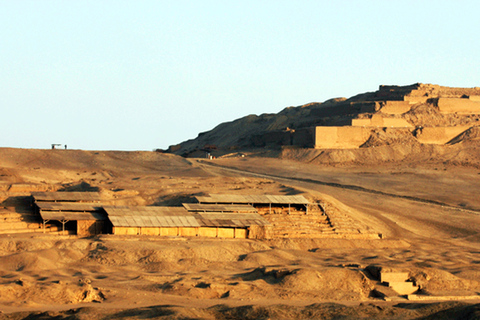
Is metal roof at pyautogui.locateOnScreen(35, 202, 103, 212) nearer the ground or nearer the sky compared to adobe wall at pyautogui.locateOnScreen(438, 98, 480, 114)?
nearer the ground

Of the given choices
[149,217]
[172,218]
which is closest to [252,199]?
[172,218]

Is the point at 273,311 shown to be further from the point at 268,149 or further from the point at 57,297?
the point at 268,149

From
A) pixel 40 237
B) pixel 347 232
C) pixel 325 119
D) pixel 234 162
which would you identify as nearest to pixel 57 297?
pixel 40 237

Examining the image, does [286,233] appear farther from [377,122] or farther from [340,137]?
[377,122]

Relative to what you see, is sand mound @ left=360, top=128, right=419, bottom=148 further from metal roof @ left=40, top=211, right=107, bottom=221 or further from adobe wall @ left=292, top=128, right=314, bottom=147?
metal roof @ left=40, top=211, right=107, bottom=221

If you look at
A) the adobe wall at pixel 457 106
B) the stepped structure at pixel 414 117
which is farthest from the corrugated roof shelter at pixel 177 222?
the adobe wall at pixel 457 106

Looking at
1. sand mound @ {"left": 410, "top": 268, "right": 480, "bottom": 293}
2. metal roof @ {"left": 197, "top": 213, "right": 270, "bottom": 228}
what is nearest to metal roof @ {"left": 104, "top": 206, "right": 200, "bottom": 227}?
metal roof @ {"left": 197, "top": 213, "right": 270, "bottom": 228}
